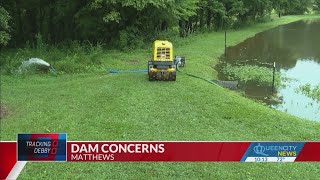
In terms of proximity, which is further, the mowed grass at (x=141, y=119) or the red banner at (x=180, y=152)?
the mowed grass at (x=141, y=119)

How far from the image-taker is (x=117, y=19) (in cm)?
2477

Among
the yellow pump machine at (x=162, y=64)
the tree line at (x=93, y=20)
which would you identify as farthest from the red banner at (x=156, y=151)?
the tree line at (x=93, y=20)

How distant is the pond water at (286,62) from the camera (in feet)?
55.7

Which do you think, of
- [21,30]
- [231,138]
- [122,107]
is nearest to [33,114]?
[122,107]

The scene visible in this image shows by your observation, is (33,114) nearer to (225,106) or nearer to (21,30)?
(225,106)

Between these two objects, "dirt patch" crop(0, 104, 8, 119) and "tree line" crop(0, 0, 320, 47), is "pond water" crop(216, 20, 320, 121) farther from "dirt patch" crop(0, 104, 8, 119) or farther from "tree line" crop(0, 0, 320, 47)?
"dirt patch" crop(0, 104, 8, 119)

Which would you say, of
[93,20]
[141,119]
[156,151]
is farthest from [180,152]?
[93,20]

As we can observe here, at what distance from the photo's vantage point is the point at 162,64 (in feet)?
55.2

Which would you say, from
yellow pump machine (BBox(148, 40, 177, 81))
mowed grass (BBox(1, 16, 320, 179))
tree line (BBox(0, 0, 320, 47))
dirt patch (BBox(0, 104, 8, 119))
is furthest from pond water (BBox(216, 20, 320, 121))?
dirt patch (BBox(0, 104, 8, 119))

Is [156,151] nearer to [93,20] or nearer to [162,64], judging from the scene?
[162,64]

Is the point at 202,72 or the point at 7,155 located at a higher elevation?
the point at 7,155

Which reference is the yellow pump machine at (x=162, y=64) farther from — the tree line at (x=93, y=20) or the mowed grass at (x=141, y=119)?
the tree line at (x=93, y=20)

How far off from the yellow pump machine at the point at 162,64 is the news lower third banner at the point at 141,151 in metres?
11.8

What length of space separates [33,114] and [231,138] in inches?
239
